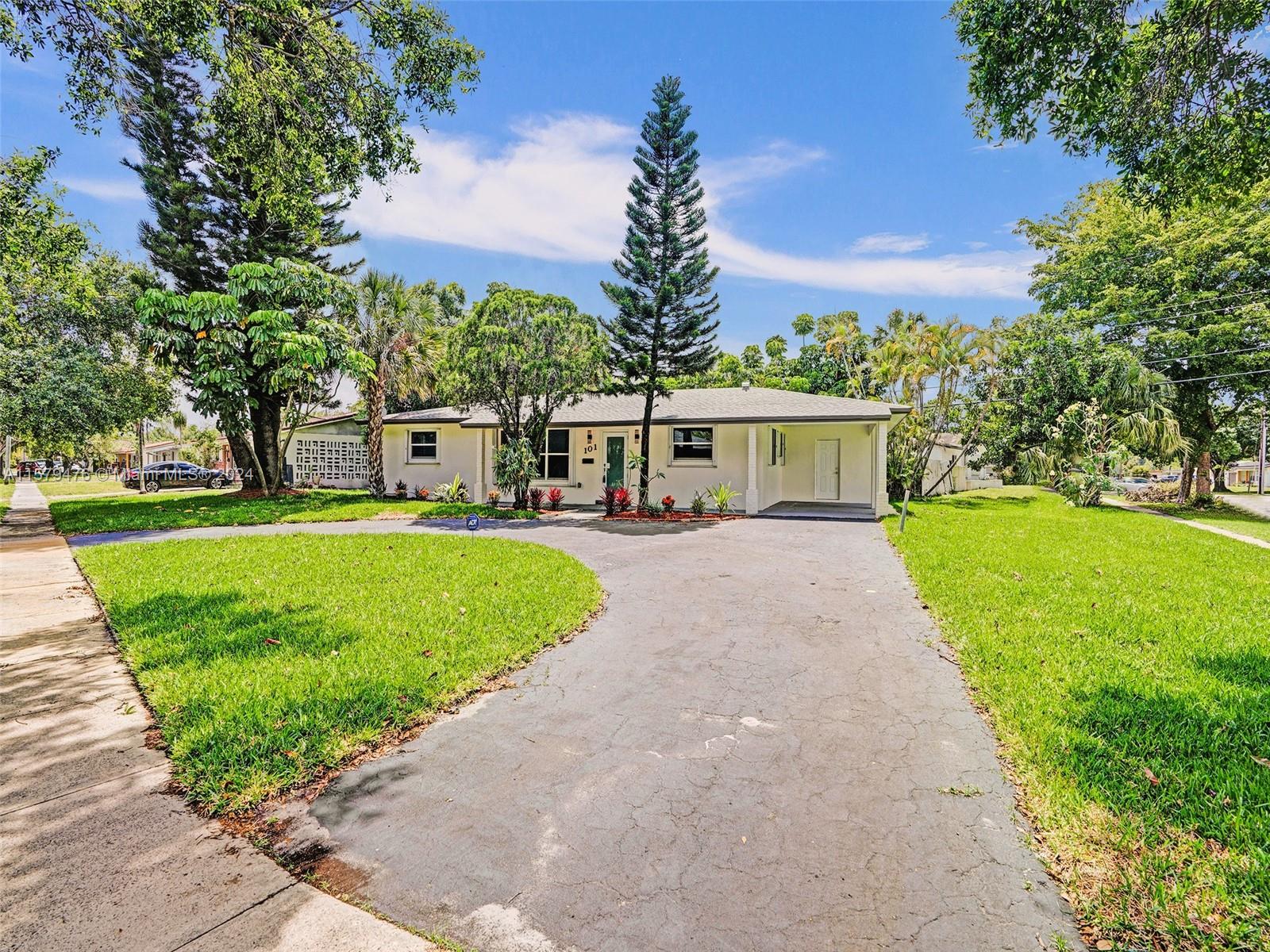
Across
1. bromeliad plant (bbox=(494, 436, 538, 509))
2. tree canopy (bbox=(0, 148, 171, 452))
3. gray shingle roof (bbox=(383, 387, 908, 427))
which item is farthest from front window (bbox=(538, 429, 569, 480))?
tree canopy (bbox=(0, 148, 171, 452))

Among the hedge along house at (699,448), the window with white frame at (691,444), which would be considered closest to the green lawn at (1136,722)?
the hedge along house at (699,448)

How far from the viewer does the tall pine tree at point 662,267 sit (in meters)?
16.0

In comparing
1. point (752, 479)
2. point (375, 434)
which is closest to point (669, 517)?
point (752, 479)

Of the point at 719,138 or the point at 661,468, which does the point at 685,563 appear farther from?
the point at 719,138

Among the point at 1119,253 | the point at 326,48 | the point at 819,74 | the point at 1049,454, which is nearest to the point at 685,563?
the point at 326,48

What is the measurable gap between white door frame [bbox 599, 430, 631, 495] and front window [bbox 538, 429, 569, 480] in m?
1.18

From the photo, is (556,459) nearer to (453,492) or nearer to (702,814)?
(453,492)

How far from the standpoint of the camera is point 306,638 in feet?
16.4

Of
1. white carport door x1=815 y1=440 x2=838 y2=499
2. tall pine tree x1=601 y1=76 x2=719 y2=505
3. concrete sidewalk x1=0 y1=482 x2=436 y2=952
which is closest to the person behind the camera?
concrete sidewalk x1=0 y1=482 x2=436 y2=952

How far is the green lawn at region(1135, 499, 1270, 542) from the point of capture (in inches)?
578

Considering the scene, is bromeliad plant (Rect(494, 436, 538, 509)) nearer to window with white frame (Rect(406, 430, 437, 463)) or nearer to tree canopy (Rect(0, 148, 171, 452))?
window with white frame (Rect(406, 430, 437, 463))

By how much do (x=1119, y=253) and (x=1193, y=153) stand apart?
73.0 feet

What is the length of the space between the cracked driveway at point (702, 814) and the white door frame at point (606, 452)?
1259 centimetres

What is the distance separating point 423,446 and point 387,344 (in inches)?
146
